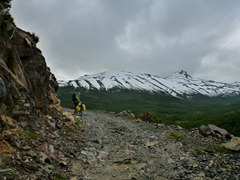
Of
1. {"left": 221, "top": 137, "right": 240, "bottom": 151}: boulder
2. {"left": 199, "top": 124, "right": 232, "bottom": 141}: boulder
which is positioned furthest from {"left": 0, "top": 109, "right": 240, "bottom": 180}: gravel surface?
{"left": 199, "top": 124, "right": 232, "bottom": 141}: boulder

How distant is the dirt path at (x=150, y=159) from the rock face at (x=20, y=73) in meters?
4.37

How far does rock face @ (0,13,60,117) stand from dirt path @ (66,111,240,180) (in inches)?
172

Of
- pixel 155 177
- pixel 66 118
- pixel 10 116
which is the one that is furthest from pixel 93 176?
pixel 66 118

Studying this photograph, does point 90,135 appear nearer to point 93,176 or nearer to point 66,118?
point 66,118

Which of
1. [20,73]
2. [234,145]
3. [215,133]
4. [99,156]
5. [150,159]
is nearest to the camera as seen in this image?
[150,159]

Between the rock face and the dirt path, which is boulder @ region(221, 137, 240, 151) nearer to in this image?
the dirt path

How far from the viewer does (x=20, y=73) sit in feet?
55.4

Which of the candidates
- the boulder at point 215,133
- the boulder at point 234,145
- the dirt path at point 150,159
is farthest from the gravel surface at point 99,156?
the boulder at point 215,133

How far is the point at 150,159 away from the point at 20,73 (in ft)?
33.2

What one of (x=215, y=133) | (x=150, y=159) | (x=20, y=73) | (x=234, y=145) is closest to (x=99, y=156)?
(x=150, y=159)

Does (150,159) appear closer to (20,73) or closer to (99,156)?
(99,156)

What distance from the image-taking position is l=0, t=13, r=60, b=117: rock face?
14.2m

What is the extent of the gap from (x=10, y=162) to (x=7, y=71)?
603cm

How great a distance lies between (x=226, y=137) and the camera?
21.5 metres
